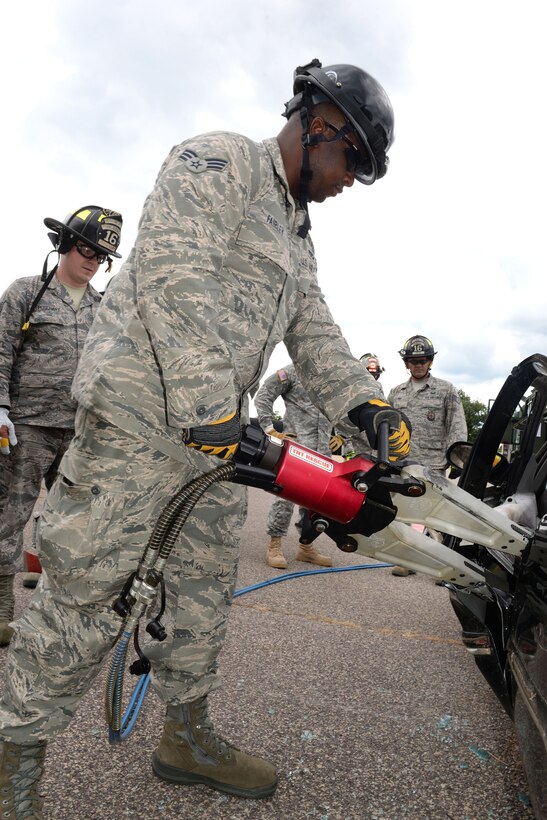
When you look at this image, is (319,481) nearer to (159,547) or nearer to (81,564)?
(159,547)

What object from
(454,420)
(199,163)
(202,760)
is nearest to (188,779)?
(202,760)

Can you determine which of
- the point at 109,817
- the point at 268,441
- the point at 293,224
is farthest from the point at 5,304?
the point at 109,817

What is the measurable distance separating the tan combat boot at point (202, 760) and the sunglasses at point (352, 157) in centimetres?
190

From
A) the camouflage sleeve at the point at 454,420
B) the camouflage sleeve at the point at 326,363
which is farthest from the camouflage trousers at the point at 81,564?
the camouflage sleeve at the point at 454,420

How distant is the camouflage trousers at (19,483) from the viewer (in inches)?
123

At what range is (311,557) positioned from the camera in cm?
540

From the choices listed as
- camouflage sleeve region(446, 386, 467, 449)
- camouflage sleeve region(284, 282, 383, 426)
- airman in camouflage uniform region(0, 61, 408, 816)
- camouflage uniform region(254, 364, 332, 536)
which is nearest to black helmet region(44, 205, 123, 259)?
camouflage sleeve region(284, 282, 383, 426)

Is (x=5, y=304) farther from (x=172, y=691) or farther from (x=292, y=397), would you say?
(x=292, y=397)

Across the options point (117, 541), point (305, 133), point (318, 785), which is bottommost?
point (318, 785)

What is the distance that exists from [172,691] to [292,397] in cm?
408

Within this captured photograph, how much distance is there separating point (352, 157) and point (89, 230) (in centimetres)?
185

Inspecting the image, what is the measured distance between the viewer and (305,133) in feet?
6.40

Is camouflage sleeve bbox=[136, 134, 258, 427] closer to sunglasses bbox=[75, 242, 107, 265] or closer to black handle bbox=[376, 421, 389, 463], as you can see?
black handle bbox=[376, 421, 389, 463]

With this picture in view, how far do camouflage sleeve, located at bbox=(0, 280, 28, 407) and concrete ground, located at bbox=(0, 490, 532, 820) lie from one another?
136 cm
